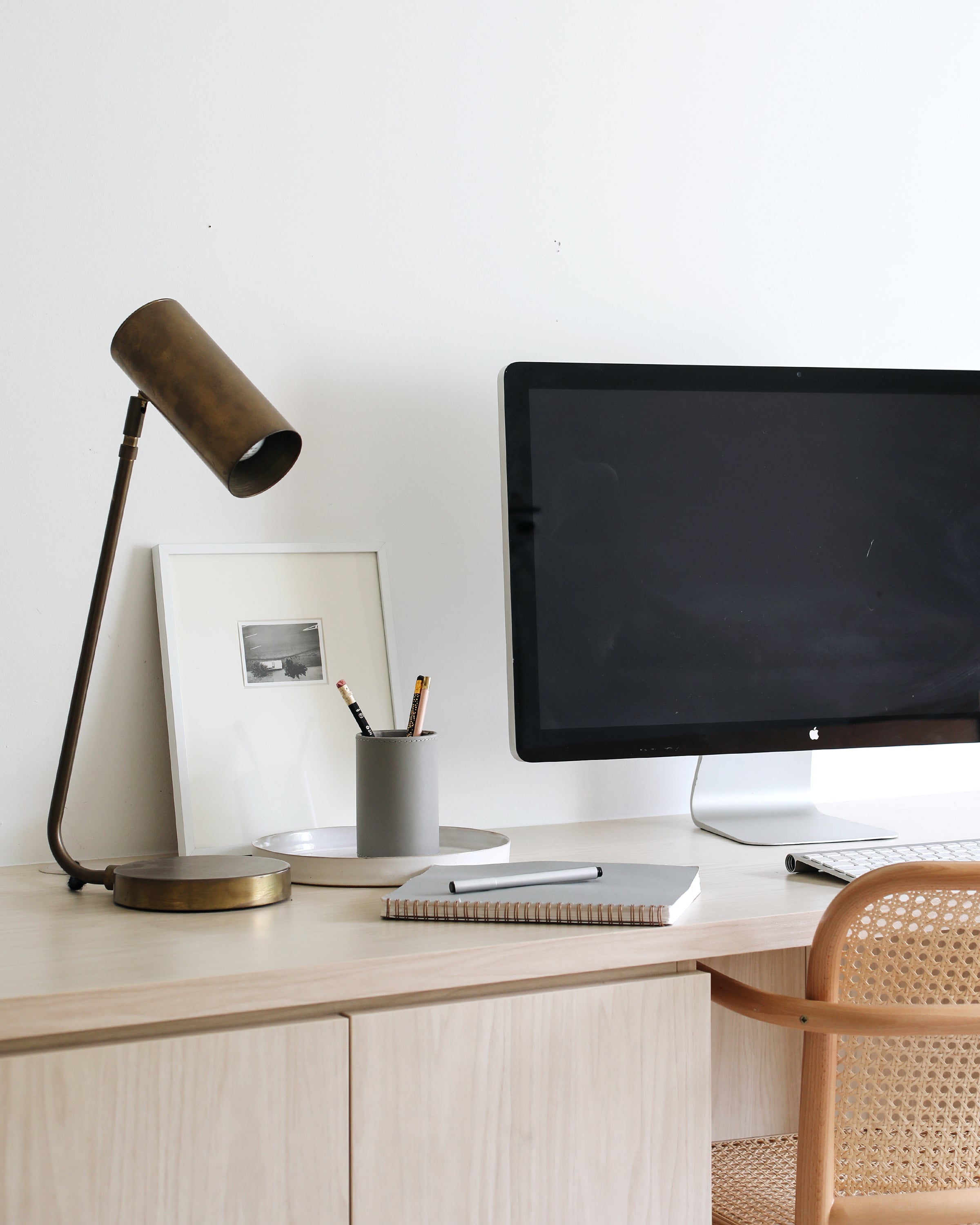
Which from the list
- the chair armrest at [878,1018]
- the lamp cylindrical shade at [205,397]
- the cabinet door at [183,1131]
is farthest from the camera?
the lamp cylindrical shade at [205,397]

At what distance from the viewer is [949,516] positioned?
51.5 inches

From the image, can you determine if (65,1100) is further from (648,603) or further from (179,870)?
(648,603)

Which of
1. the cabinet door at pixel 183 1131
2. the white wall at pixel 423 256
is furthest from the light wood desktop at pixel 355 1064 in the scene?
the white wall at pixel 423 256

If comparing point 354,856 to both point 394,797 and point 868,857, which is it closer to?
point 394,797

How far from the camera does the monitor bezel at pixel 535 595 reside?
3.83 ft

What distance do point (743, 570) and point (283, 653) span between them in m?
0.53

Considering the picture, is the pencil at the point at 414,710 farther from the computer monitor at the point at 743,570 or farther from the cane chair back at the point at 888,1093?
the cane chair back at the point at 888,1093

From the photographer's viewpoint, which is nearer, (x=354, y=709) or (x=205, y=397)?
(x=205, y=397)

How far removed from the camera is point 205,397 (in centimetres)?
94

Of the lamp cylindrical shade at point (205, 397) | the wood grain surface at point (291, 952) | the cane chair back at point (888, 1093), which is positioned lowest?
the cane chair back at point (888, 1093)

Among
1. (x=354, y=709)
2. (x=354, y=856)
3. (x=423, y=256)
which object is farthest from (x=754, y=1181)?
(x=423, y=256)

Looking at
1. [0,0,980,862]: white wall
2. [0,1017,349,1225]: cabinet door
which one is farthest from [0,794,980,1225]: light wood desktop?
[0,0,980,862]: white wall

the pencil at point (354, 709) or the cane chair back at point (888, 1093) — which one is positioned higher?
the pencil at point (354, 709)

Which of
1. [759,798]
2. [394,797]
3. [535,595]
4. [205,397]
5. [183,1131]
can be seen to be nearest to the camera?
→ [183,1131]
